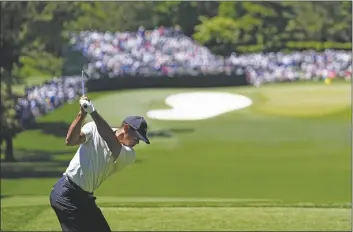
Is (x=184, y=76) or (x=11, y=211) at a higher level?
(x=184, y=76)

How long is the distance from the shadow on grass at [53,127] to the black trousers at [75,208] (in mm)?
5767

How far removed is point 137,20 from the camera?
11586 millimetres

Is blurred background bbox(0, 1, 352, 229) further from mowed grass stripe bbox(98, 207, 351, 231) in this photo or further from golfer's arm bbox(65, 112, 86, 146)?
golfer's arm bbox(65, 112, 86, 146)

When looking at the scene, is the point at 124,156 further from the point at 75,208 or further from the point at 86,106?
the point at 86,106

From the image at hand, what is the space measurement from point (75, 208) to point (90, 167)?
0.89ft

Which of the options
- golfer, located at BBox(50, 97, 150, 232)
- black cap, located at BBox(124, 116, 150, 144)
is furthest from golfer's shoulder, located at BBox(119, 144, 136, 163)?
black cap, located at BBox(124, 116, 150, 144)

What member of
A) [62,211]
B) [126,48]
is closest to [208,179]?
[126,48]

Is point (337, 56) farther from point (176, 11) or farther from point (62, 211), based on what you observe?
point (62, 211)

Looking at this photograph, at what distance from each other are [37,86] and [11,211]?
1.59 m

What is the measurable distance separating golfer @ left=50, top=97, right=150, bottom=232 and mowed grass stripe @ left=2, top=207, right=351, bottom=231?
4379 millimetres

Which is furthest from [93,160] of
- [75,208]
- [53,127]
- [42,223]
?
[53,127]

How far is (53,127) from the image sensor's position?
11508 millimetres

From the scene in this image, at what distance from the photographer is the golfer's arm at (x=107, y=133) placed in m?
5.10

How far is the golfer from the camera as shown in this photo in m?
5.43
